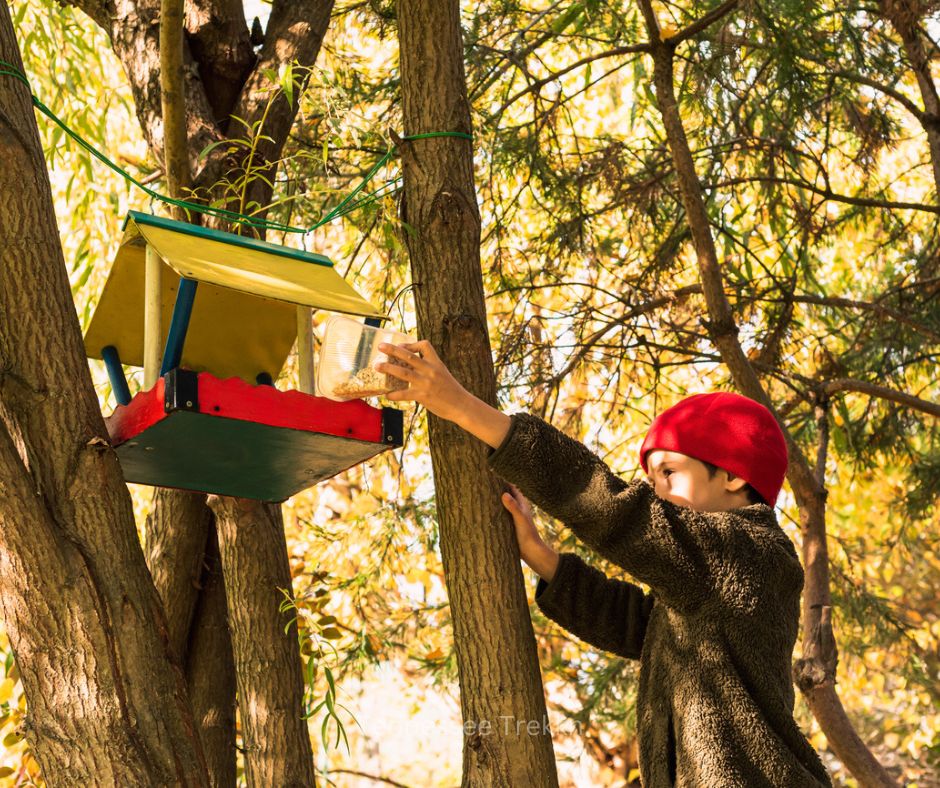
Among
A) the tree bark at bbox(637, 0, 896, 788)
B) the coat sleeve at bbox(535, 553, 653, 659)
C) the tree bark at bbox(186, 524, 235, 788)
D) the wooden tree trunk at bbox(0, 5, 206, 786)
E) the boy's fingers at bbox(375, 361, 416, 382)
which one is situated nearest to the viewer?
the wooden tree trunk at bbox(0, 5, 206, 786)

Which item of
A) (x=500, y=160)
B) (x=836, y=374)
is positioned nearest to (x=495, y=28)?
(x=500, y=160)

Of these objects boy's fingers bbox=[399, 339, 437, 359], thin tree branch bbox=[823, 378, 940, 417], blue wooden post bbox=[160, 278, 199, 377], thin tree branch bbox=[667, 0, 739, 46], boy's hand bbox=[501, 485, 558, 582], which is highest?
thin tree branch bbox=[667, 0, 739, 46]

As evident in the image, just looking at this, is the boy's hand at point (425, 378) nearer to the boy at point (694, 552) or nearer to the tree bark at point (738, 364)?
the boy at point (694, 552)

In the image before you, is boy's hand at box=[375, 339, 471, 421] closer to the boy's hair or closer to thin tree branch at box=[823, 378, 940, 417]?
the boy's hair

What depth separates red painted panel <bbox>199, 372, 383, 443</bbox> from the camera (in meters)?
1.65

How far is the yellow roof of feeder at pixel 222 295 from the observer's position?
179 centimetres

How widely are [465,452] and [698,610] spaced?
461mm

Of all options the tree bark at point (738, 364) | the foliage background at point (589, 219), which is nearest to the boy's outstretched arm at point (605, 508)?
the foliage background at point (589, 219)

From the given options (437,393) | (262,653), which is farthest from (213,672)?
(437,393)

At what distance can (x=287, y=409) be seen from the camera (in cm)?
173

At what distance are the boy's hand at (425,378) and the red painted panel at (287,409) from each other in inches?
4.7

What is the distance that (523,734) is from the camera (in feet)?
5.99

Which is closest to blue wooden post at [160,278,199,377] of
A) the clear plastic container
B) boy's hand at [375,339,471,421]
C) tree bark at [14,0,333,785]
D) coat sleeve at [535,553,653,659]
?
the clear plastic container

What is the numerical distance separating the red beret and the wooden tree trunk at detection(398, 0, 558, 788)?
34 cm
